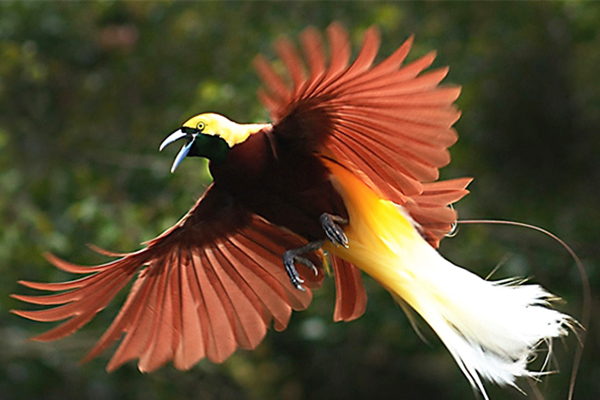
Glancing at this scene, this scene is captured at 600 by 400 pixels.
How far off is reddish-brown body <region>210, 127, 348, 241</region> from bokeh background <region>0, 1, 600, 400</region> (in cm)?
213

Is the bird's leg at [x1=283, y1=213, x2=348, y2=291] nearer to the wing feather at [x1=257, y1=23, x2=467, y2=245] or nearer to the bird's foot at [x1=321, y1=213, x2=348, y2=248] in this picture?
the bird's foot at [x1=321, y1=213, x2=348, y2=248]

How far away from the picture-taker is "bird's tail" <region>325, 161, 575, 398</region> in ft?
6.27

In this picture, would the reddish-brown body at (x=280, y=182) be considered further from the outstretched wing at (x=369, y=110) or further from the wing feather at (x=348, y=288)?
the wing feather at (x=348, y=288)

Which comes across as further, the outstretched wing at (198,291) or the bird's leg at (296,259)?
the outstretched wing at (198,291)

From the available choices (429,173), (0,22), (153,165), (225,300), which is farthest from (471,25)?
(429,173)

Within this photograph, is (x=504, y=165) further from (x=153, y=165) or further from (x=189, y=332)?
(x=189, y=332)

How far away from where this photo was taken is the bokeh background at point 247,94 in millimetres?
4258

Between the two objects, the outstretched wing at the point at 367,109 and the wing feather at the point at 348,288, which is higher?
the outstretched wing at the point at 367,109

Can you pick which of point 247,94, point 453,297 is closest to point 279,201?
point 453,297

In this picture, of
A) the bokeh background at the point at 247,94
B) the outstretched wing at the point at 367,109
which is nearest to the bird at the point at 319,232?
the outstretched wing at the point at 367,109

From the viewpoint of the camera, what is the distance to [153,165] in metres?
3.88

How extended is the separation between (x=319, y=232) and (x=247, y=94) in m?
2.16

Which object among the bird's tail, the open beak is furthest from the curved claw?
the open beak

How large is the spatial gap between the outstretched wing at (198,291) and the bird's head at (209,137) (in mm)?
414
